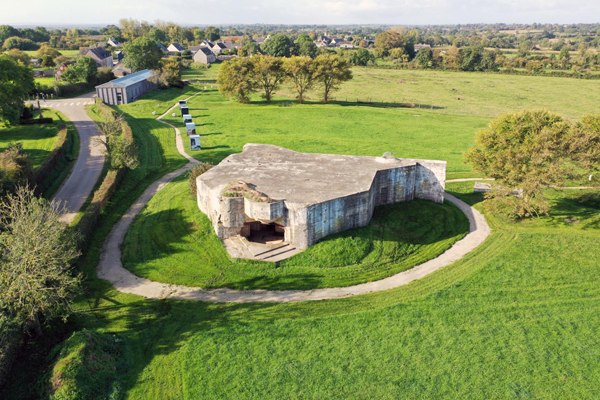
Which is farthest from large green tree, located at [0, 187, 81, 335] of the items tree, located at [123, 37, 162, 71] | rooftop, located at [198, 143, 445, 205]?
tree, located at [123, 37, 162, 71]

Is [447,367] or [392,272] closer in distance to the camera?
[447,367]

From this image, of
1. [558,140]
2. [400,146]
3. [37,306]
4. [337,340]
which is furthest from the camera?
[400,146]

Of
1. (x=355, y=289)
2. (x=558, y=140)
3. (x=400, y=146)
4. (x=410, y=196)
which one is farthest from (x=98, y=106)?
(x=558, y=140)

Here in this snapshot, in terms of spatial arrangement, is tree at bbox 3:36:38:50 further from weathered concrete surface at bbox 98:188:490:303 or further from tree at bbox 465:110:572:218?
tree at bbox 465:110:572:218

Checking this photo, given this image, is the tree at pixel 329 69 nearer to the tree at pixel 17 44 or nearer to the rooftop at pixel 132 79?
the rooftop at pixel 132 79

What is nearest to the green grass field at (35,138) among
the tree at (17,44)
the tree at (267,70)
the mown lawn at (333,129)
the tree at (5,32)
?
the mown lawn at (333,129)

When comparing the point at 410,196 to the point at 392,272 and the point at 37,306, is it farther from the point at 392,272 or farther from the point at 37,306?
the point at 37,306
